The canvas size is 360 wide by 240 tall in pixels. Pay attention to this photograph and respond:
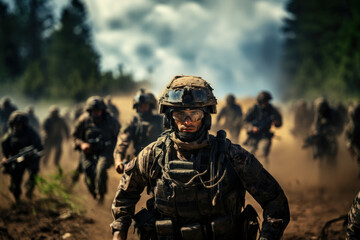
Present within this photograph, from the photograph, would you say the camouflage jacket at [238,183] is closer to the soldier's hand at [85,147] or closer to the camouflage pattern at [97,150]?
the camouflage pattern at [97,150]

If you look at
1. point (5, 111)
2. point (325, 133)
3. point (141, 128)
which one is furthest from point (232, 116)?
point (5, 111)

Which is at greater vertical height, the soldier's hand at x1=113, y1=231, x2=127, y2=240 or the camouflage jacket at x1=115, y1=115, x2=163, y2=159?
the camouflage jacket at x1=115, y1=115, x2=163, y2=159

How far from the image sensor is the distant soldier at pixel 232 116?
40.0 feet

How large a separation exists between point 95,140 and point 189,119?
175 inches

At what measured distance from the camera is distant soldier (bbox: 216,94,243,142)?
1220cm

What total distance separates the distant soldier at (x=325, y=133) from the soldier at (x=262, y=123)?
144 cm

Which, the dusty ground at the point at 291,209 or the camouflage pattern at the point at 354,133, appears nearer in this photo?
the dusty ground at the point at 291,209

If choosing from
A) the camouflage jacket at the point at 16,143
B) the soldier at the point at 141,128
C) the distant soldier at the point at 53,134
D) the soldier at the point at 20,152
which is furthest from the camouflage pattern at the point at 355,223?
the distant soldier at the point at 53,134

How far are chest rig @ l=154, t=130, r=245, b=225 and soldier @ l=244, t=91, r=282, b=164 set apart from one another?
639cm

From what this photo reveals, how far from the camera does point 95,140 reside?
269 inches

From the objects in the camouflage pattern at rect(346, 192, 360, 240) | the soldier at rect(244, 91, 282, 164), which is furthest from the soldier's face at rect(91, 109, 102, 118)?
the camouflage pattern at rect(346, 192, 360, 240)

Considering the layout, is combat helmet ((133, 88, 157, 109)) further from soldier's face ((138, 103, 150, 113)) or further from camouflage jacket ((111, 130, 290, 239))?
camouflage jacket ((111, 130, 290, 239))

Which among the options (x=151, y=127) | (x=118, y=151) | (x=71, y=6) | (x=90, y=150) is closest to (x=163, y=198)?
(x=118, y=151)

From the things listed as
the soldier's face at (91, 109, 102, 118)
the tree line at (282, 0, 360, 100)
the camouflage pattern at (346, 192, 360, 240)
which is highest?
the tree line at (282, 0, 360, 100)
